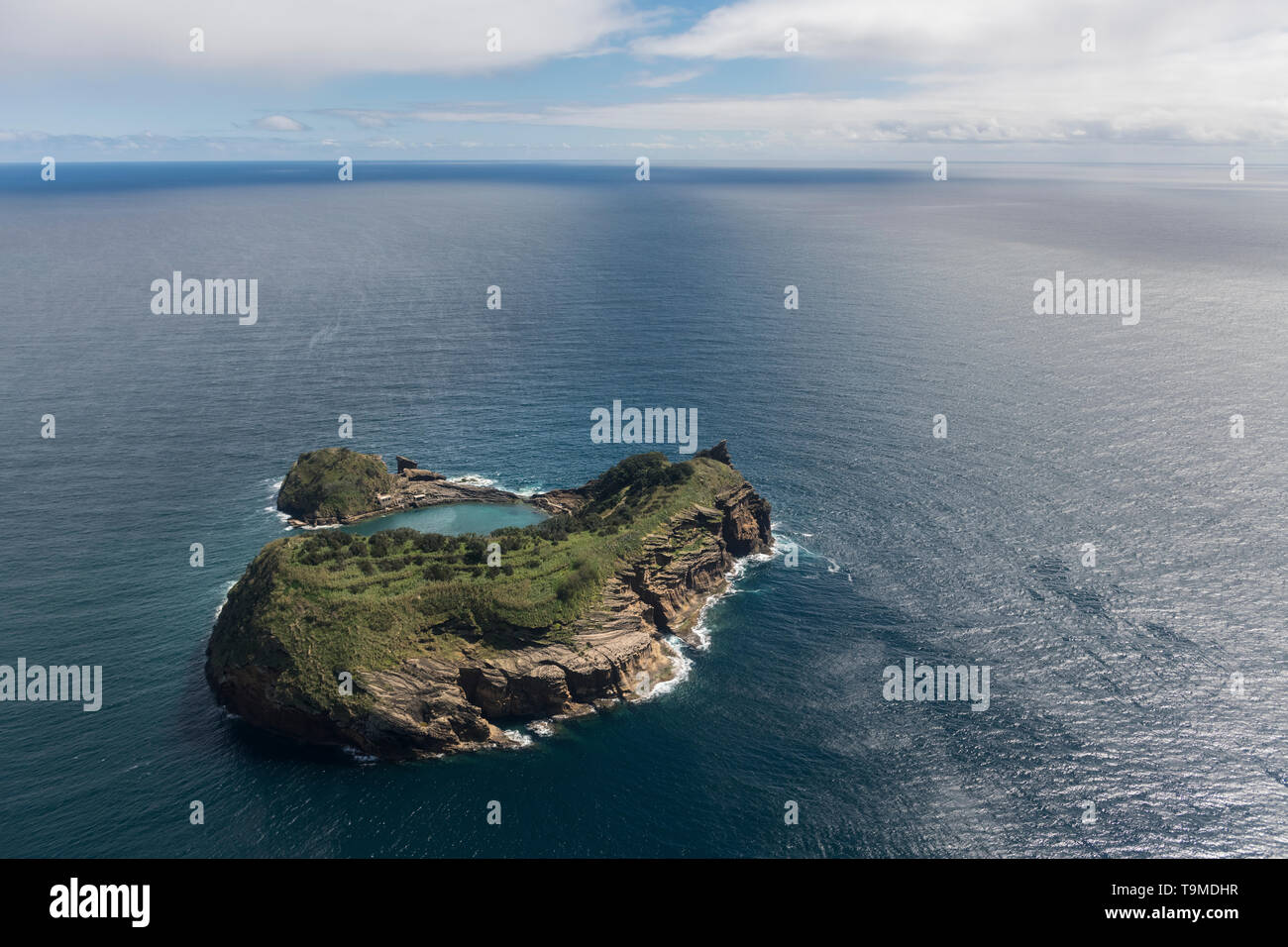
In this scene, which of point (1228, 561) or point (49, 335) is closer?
point (1228, 561)

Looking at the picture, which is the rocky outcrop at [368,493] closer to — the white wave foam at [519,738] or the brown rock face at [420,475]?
the brown rock face at [420,475]

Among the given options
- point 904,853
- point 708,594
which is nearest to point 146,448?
point 708,594

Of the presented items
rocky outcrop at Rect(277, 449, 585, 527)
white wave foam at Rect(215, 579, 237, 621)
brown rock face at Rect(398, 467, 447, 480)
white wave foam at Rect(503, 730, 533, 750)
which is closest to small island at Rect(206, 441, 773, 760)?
white wave foam at Rect(503, 730, 533, 750)

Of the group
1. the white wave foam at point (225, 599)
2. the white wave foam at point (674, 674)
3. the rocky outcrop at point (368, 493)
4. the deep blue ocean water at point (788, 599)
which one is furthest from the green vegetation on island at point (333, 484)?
the white wave foam at point (674, 674)

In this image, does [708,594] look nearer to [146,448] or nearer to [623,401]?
[623,401]

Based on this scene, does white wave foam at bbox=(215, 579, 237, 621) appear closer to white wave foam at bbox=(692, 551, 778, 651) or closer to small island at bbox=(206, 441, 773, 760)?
small island at bbox=(206, 441, 773, 760)

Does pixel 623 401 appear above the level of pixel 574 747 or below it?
above

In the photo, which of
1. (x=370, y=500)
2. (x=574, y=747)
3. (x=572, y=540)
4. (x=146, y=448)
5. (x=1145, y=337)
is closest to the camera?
(x=574, y=747)
